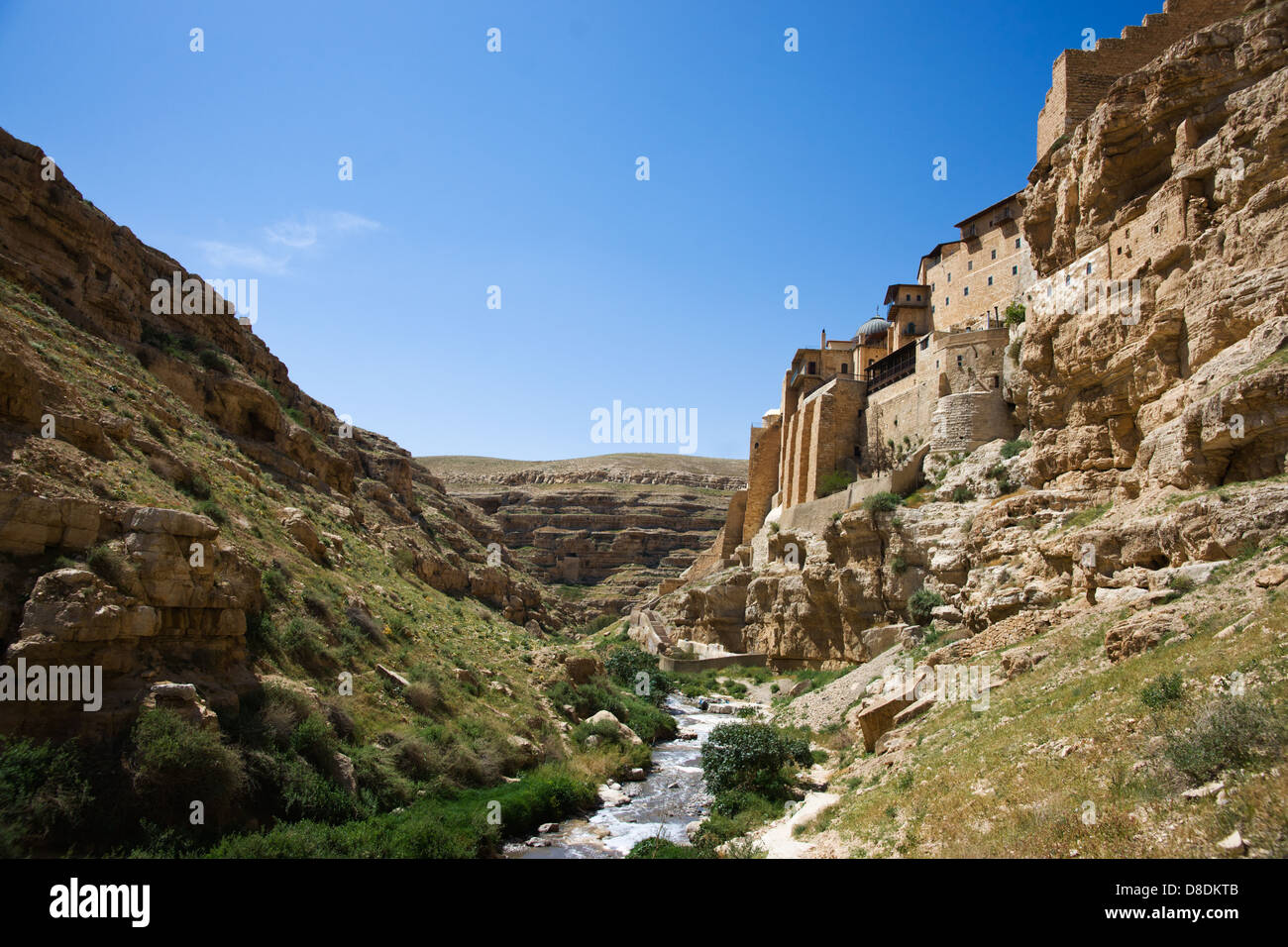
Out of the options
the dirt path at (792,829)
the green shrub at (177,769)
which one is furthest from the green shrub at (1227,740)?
the green shrub at (177,769)

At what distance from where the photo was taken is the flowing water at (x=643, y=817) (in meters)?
14.2

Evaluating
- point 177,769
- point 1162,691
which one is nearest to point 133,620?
point 177,769

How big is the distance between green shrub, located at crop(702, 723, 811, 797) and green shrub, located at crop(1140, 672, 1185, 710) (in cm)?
900

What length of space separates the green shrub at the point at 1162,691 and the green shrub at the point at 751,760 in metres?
9.00

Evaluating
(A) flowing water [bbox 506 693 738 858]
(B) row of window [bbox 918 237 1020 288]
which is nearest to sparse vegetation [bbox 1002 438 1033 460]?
(B) row of window [bbox 918 237 1020 288]

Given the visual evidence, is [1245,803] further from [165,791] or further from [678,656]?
[678,656]

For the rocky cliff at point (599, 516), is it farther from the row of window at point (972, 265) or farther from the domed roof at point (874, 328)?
the row of window at point (972, 265)

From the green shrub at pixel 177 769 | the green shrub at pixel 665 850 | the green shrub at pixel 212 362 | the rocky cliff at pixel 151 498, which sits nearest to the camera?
the green shrub at pixel 177 769

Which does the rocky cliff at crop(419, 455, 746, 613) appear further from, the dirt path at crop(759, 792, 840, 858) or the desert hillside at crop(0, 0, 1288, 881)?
the dirt path at crop(759, 792, 840, 858)

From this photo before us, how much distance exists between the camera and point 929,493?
26.3 m

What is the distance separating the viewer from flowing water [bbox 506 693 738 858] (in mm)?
14219
